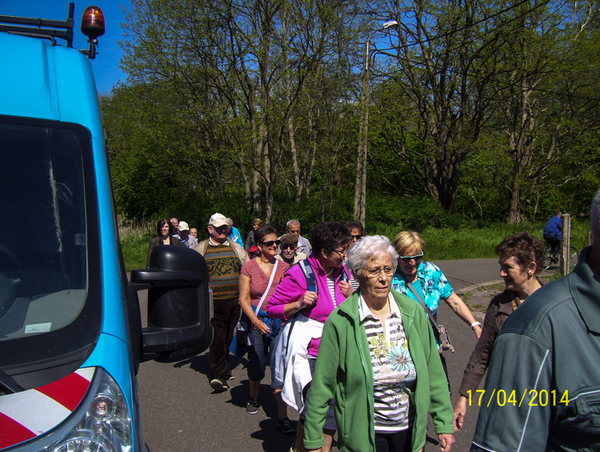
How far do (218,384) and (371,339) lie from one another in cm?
331

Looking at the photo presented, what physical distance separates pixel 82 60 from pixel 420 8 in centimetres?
2287

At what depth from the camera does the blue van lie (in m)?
1.66

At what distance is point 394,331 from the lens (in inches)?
111

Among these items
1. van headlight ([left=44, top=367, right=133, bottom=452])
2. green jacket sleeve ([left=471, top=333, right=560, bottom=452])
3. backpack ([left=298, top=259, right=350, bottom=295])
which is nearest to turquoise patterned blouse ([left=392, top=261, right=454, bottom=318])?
backpack ([left=298, top=259, right=350, bottom=295])

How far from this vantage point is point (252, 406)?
508cm

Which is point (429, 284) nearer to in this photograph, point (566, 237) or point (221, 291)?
point (221, 291)

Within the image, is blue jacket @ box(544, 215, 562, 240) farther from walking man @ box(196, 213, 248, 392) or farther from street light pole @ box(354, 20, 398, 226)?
walking man @ box(196, 213, 248, 392)

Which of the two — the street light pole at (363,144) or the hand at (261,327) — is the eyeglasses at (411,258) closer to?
the hand at (261,327)

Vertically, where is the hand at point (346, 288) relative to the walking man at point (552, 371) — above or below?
below

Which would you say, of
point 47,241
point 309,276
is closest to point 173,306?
point 47,241

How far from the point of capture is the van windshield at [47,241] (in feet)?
6.23

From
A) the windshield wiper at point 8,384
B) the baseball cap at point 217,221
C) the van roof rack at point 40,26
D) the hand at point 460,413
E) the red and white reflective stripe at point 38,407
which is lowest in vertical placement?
the hand at point 460,413

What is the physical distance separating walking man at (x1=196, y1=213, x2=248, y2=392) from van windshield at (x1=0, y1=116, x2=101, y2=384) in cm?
348

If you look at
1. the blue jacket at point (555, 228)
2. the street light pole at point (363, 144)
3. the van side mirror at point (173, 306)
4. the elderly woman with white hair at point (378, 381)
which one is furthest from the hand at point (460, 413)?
the blue jacket at point (555, 228)
